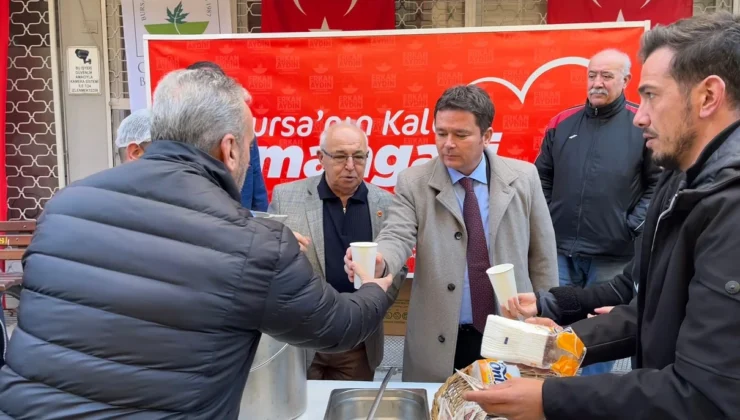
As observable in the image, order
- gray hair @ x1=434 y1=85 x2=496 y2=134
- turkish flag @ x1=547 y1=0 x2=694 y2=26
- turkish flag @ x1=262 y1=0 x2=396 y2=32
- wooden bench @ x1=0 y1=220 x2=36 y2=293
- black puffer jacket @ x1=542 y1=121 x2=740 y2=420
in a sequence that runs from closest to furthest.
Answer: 1. black puffer jacket @ x1=542 y1=121 x2=740 y2=420
2. gray hair @ x1=434 y1=85 x2=496 y2=134
3. wooden bench @ x1=0 y1=220 x2=36 y2=293
4. turkish flag @ x1=547 y1=0 x2=694 y2=26
5. turkish flag @ x1=262 y1=0 x2=396 y2=32

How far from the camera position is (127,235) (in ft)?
3.86

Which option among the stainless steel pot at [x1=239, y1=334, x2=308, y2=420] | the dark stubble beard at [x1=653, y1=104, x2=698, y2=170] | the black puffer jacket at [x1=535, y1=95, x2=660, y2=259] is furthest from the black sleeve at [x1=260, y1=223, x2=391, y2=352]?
the black puffer jacket at [x1=535, y1=95, x2=660, y2=259]

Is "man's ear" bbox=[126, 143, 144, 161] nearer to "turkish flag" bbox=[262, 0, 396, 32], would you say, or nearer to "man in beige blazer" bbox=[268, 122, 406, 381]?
"man in beige blazer" bbox=[268, 122, 406, 381]

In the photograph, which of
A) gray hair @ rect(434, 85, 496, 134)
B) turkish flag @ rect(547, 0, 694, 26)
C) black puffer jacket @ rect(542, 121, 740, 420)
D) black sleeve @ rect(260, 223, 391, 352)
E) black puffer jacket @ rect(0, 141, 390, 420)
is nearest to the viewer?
black puffer jacket @ rect(542, 121, 740, 420)

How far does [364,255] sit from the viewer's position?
185 cm

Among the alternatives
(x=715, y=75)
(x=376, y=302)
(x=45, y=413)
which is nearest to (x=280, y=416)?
(x=376, y=302)

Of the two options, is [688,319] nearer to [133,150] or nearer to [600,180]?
[133,150]

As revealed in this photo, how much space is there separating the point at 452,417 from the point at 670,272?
0.59 meters

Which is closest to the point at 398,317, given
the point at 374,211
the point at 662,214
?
the point at 374,211

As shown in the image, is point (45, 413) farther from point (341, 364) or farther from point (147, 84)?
point (147, 84)

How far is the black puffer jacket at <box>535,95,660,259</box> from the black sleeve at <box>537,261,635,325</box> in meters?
1.42

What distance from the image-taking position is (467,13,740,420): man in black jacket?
39.9 inches

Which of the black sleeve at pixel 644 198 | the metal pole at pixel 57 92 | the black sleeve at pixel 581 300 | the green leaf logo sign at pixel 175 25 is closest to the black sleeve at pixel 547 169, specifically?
the black sleeve at pixel 644 198

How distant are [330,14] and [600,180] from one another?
2479 millimetres
